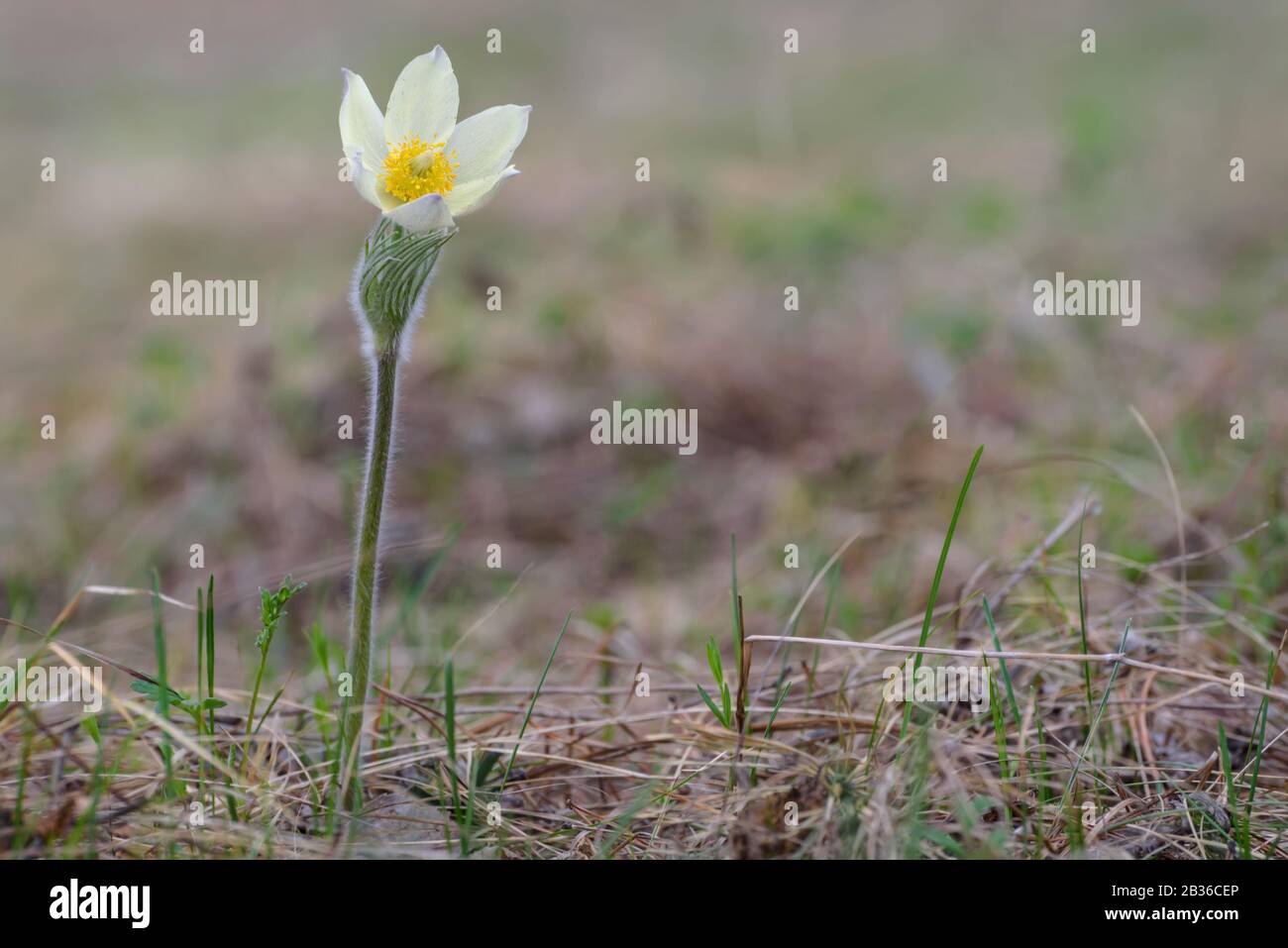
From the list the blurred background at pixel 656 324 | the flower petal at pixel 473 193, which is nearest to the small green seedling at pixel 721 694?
the blurred background at pixel 656 324

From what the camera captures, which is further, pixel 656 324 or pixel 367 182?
pixel 656 324

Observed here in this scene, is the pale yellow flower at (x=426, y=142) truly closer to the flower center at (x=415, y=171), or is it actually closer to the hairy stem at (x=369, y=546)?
the flower center at (x=415, y=171)

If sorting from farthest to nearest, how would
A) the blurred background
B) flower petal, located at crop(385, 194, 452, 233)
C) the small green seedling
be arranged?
the blurred background → the small green seedling → flower petal, located at crop(385, 194, 452, 233)

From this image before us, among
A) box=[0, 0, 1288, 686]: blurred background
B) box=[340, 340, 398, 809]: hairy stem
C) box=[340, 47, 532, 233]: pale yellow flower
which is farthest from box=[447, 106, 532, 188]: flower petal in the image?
box=[0, 0, 1288, 686]: blurred background

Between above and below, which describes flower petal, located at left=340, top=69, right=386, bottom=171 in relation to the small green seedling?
above

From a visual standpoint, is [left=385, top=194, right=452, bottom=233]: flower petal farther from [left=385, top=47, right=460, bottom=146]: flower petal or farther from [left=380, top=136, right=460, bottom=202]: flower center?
[left=385, top=47, right=460, bottom=146]: flower petal

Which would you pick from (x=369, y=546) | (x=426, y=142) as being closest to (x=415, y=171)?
(x=426, y=142)

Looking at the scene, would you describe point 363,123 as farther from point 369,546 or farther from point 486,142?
point 369,546
